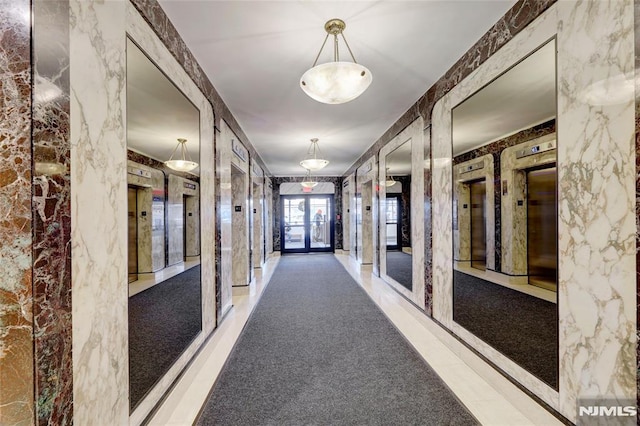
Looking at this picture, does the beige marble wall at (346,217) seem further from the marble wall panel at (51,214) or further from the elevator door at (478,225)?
the marble wall panel at (51,214)

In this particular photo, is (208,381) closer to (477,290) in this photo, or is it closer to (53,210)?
(53,210)

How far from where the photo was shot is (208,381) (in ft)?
9.21

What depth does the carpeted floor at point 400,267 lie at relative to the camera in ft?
17.3

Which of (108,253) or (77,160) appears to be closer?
(77,160)

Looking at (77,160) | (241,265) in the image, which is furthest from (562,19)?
(241,265)

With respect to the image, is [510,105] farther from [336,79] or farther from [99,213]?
[99,213]

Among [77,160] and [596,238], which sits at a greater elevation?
[77,160]

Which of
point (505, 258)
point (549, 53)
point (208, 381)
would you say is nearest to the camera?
point (549, 53)

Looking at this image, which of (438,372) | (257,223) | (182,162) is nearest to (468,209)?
(438,372)

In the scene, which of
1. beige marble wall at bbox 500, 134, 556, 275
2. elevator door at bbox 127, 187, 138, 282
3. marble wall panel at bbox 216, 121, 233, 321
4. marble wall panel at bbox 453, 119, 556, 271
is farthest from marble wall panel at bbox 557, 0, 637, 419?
marble wall panel at bbox 216, 121, 233, 321

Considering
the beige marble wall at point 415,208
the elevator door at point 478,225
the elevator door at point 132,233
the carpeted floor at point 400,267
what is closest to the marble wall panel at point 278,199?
the carpeted floor at point 400,267

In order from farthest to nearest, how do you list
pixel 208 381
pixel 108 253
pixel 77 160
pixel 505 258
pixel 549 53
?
pixel 505 258 < pixel 208 381 < pixel 549 53 < pixel 108 253 < pixel 77 160

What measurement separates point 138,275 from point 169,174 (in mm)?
1004

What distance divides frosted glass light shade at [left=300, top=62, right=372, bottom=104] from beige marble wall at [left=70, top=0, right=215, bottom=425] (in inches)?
53.0
